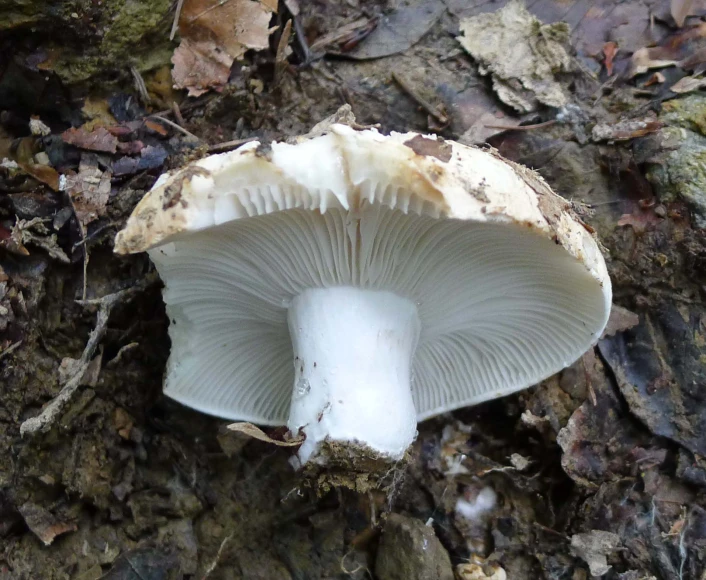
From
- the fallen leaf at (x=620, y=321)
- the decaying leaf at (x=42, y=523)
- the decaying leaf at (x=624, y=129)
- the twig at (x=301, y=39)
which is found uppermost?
the twig at (x=301, y=39)

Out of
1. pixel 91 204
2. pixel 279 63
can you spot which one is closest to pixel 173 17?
pixel 279 63

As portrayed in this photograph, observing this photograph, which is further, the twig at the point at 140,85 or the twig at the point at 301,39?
the twig at the point at 301,39

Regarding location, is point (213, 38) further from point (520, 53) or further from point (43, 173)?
point (520, 53)

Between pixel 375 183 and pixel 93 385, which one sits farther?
pixel 93 385

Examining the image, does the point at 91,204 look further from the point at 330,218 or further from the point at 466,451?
the point at 466,451

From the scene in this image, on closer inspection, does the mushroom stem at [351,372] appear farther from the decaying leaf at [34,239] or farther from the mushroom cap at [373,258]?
the decaying leaf at [34,239]

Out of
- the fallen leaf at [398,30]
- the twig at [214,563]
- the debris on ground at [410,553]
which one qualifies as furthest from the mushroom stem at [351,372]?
the fallen leaf at [398,30]
